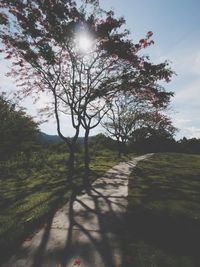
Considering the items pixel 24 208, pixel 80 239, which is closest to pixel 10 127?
pixel 24 208

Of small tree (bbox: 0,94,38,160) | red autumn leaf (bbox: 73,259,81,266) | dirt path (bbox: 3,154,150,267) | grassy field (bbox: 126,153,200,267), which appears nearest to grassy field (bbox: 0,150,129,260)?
dirt path (bbox: 3,154,150,267)

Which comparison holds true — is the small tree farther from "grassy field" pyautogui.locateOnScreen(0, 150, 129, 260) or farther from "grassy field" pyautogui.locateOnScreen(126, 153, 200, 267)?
"grassy field" pyautogui.locateOnScreen(126, 153, 200, 267)

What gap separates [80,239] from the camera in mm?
6555

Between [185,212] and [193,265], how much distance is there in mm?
3674

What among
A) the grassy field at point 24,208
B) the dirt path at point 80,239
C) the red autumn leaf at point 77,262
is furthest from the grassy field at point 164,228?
the grassy field at point 24,208

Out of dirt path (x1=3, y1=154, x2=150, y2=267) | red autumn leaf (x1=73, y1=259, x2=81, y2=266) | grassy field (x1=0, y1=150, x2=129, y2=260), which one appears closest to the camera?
red autumn leaf (x1=73, y1=259, x2=81, y2=266)

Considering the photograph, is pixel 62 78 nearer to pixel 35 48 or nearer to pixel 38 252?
pixel 35 48

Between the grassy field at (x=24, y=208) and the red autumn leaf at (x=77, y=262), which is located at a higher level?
the grassy field at (x=24, y=208)

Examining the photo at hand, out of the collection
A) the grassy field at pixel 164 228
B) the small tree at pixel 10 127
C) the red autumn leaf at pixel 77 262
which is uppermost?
the small tree at pixel 10 127

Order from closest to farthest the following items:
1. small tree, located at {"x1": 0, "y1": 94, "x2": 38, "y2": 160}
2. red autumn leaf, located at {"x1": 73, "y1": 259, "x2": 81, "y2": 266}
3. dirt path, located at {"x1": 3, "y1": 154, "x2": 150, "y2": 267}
A: 1. red autumn leaf, located at {"x1": 73, "y1": 259, "x2": 81, "y2": 266}
2. dirt path, located at {"x1": 3, "y1": 154, "x2": 150, "y2": 267}
3. small tree, located at {"x1": 0, "y1": 94, "x2": 38, "y2": 160}

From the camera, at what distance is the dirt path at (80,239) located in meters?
5.45

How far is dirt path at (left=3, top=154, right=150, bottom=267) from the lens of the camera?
545 centimetres

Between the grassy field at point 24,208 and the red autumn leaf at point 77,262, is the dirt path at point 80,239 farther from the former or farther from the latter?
the grassy field at point 24,208

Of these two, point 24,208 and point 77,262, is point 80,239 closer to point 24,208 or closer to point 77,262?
point 77,262
